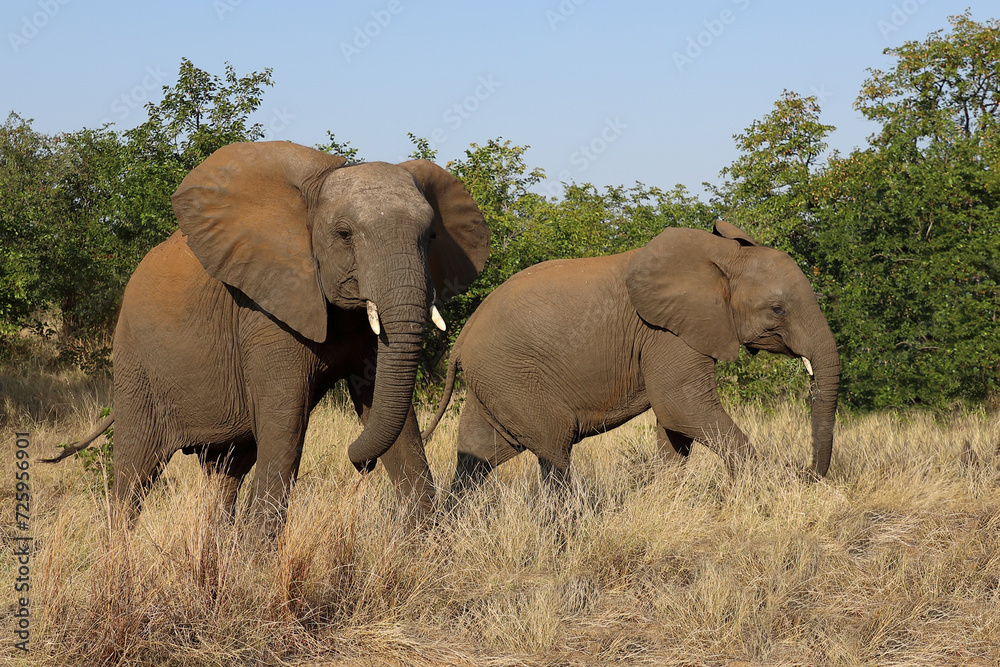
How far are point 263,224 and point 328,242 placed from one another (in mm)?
470

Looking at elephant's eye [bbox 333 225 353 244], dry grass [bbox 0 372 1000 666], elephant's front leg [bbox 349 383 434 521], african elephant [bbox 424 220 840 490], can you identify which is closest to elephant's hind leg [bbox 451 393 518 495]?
african elephant [bbox 424 220 840 490]

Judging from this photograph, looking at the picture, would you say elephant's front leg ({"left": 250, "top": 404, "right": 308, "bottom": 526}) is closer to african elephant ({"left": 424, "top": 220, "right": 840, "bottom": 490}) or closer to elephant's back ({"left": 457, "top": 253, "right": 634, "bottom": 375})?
african elephant ({"left": 424, "top": 220, "right": 840, "bottom": 490})

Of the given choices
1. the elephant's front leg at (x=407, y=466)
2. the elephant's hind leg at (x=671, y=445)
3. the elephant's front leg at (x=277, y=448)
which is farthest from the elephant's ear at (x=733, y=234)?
the elephant's front leg at (x=277, y=448)

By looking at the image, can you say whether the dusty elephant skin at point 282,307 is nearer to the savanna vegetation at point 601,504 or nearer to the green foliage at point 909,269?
the savanna vegetation at point 601,504

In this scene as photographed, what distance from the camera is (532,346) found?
806cm

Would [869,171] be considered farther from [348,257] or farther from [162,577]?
[162,577]

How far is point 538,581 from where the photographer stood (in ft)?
18.3

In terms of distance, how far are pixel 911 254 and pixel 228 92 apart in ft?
27.4

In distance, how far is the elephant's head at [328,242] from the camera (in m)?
5.29

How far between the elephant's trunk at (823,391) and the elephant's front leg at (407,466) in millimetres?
3275

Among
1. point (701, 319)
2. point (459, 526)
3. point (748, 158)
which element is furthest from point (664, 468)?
point (748, 158)

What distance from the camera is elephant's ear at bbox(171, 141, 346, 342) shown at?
5621mm

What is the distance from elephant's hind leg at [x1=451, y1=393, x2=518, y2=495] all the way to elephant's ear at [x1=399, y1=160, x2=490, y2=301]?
2242 mm

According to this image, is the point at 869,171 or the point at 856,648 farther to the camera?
the point at 869,171
